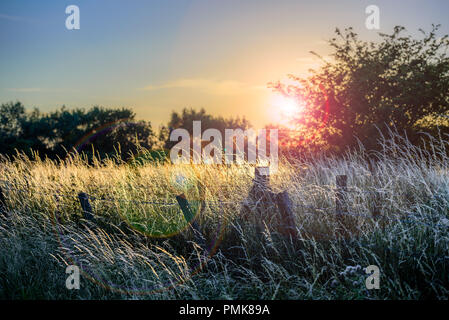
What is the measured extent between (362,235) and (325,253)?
0.54 m

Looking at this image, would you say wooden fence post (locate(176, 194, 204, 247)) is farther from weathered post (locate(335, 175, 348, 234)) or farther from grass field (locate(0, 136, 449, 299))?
weathered post (locate(335, 175, 348, 234))

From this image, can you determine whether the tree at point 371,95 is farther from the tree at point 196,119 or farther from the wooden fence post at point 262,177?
the tree at point 196,119

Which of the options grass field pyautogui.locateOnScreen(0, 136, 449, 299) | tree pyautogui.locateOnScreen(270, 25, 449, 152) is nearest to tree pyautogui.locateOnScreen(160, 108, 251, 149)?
tree pyautogui.locateOnScreen(270, 25, 449, 152)

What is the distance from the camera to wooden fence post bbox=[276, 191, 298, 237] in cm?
480

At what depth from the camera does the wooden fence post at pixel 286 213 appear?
480 cm

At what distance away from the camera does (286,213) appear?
4812 mm

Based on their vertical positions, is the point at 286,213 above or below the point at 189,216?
above

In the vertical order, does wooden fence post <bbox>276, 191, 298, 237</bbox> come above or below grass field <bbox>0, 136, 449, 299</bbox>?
above

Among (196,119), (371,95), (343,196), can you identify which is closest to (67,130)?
(196,119)

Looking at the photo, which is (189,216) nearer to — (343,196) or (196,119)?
(343,196)

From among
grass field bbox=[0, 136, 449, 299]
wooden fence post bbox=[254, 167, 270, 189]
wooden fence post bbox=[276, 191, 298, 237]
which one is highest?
wooden fence post bbox=[254, 167, 270, 189]

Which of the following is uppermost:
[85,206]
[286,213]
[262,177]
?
[262,177]

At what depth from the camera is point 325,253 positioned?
4688 millimetres
